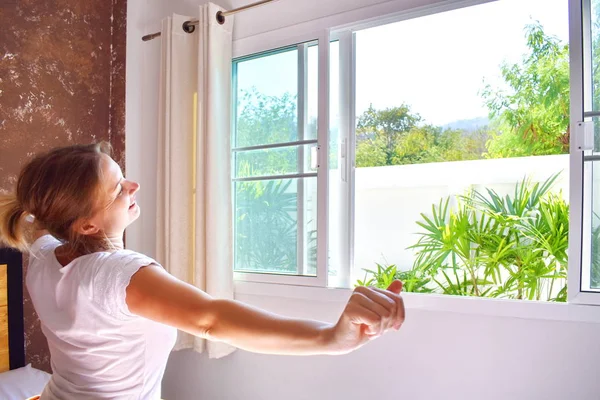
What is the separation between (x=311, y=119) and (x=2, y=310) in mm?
1811

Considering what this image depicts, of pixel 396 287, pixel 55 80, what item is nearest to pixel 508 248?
pixel 396 287

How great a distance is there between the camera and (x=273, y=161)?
2.79 meters

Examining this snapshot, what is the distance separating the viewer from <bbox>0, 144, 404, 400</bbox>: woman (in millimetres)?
→ 867

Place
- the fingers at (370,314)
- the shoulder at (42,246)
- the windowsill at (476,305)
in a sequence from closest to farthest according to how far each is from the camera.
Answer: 1. the fingers at (370,314)
2. the shoulder at (42,246)
3. the windowsill at (476,305)

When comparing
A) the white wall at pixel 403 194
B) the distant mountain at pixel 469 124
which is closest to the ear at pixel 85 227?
the white wall at pixel 403 194

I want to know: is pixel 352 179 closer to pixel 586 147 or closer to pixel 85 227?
pixel 586 147

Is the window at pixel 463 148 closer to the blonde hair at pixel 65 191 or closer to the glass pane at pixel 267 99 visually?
the glass pane at pixel 267 99

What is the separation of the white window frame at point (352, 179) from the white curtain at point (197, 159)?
0.22m

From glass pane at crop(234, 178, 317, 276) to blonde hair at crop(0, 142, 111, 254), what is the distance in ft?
5.27

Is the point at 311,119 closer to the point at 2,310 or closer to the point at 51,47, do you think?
the point at 51,47

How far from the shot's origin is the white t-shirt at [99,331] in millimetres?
949

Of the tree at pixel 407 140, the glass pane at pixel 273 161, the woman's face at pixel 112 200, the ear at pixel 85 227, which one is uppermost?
the tree at pixel 407 140

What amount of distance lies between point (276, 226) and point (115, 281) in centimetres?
186

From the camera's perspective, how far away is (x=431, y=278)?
291cm
